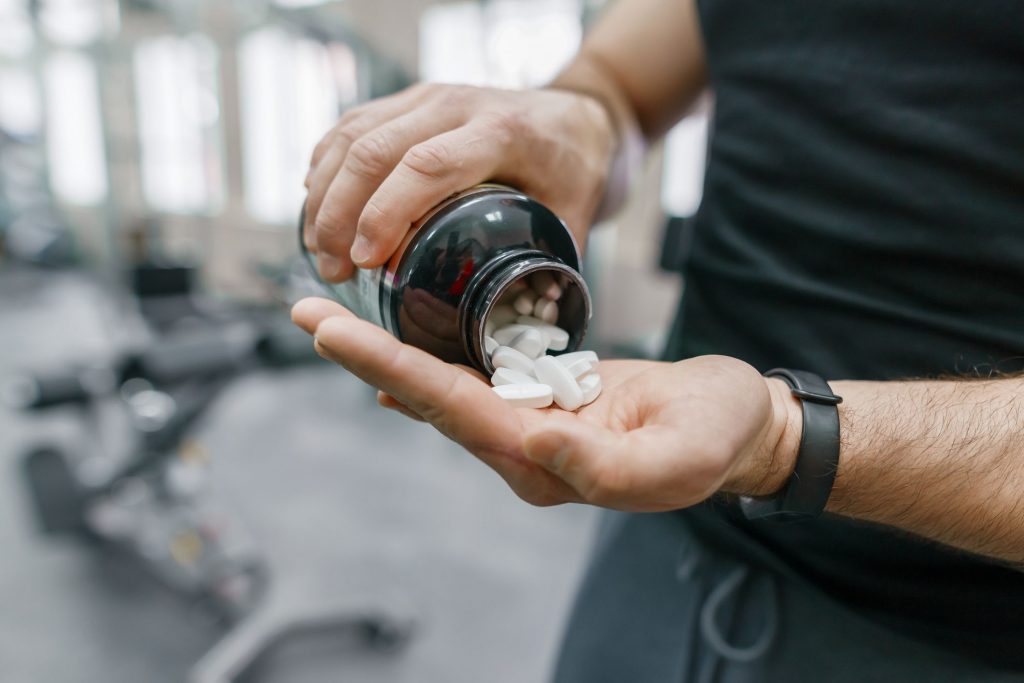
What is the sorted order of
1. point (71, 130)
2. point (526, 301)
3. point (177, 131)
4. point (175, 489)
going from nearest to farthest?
1. point (526, 301)
2. point (175, 489)
3. point (177, 131)
4. point (71, 130)

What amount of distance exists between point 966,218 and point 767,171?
188 millimetres

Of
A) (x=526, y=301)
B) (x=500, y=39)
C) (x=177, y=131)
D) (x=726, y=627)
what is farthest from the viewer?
(x=177, y=131)

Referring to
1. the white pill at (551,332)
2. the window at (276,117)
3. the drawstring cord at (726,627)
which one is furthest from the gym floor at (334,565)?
the window at (276,117)

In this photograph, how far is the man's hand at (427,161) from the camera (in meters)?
0.45

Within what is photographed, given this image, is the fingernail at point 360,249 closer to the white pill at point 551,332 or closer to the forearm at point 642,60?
A: the white pill at point 551,332

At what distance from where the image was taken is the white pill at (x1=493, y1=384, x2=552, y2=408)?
440mm

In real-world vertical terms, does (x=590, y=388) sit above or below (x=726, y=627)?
above

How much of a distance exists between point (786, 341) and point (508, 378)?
1.03ft

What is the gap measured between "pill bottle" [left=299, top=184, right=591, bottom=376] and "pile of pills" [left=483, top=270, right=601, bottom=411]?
0.02 metres

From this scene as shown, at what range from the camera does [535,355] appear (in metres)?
0.51

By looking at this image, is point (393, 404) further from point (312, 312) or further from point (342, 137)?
point (342, 137)

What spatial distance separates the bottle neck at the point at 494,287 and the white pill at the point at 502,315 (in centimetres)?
6

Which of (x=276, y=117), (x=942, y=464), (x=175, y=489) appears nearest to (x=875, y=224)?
(x=942, y=464)

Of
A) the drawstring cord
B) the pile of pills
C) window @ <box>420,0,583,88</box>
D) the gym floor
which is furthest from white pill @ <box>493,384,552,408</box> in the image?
window @ <box>420,0,583,88</box>
